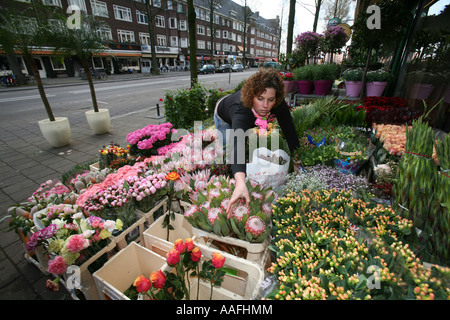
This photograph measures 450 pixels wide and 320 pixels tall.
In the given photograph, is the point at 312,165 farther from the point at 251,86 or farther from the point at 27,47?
the point at 27,47

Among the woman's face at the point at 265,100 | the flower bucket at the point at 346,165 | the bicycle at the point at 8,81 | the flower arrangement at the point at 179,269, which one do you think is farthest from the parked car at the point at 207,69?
the flower arrangement at the point at 179,269

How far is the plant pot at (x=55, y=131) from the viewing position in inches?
208

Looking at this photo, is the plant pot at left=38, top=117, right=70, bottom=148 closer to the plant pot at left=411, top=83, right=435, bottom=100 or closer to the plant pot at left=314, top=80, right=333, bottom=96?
the plant pot at left=314, top=80, right=333, bottom=96

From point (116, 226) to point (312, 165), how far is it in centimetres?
181

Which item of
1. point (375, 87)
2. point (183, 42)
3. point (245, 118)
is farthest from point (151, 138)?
point (183, 42)

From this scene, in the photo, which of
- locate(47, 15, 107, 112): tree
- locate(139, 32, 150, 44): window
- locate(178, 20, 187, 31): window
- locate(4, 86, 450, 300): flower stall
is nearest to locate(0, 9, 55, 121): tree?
locate(47, 15, 107, 112): tree

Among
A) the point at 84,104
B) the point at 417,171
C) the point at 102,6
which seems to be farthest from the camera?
the point at 102,6

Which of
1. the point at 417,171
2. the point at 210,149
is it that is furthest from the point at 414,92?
the point at 210,149

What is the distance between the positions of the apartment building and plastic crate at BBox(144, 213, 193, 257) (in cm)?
1717

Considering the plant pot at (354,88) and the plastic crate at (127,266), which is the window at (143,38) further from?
the plastic crate at (127,266)

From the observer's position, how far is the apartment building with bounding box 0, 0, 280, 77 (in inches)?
981

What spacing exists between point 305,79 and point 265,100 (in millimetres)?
4212

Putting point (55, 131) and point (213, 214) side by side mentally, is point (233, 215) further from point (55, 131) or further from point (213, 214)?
point (55, 131)

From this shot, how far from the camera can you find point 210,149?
92.4 inches
